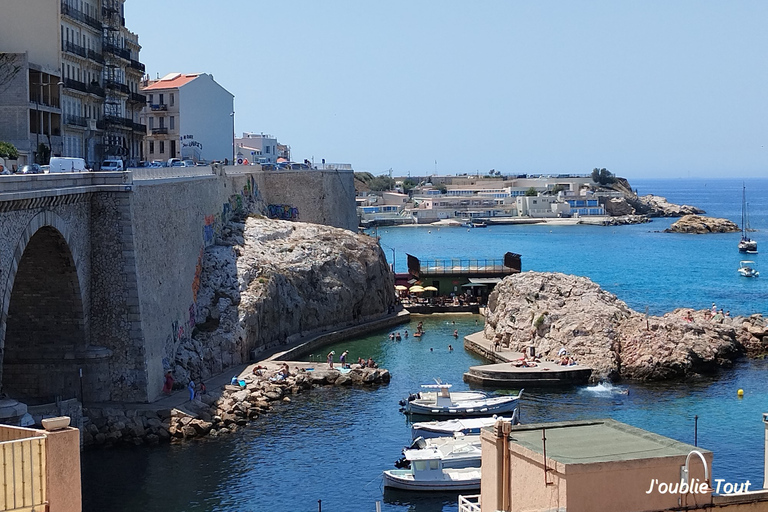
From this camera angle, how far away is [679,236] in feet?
544

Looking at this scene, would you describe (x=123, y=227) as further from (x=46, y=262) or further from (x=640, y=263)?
(x=640, y=263)

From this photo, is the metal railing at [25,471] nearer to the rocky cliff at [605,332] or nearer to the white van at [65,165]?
the white van at [65,165]

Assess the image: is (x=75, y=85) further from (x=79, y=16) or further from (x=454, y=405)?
(x=454, y=405)

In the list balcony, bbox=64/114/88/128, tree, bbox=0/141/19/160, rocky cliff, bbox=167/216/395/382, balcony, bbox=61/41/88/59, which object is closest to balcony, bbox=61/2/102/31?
balcony, bbox=61/41/88/59

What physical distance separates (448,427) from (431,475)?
4910 millimetres

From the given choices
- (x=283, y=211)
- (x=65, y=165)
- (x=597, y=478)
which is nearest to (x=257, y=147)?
(x=283, y=211)

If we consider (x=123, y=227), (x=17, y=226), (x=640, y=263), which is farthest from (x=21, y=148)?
(x=640, y=263)

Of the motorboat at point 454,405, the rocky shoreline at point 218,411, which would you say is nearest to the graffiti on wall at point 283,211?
the rocky shoreline at point 218,411

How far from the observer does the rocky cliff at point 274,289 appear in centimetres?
4928

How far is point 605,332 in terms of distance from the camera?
51219 millimetres

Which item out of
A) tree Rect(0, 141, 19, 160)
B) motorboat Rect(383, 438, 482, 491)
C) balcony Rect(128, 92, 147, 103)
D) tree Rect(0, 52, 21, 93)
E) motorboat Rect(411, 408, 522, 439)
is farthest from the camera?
balcony Rect(128, 92, 147, 103)

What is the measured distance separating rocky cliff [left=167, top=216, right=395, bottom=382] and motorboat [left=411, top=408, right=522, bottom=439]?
11.0m

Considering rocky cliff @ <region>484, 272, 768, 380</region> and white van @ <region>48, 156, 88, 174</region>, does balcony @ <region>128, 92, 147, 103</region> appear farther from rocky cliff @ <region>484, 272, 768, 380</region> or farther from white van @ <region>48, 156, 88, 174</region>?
rocky cliff @ <region>484, 272, 768, 380</region>

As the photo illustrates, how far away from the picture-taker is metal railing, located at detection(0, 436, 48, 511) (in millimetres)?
12008
